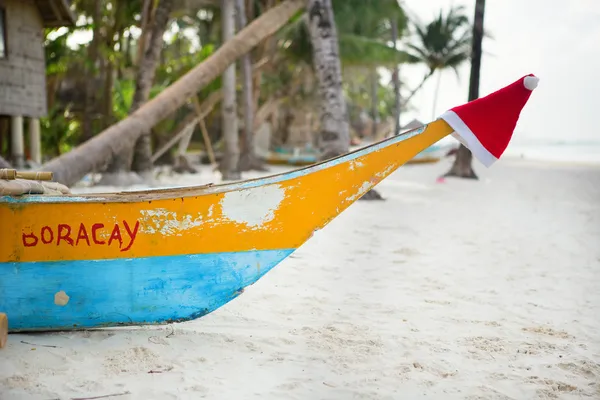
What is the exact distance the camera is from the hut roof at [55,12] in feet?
35.0

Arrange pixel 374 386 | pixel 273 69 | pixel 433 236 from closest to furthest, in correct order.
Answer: pixel 374 386, pixel 433 236, pixel 273 69

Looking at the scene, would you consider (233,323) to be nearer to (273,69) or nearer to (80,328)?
(80,328)

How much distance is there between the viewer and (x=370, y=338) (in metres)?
3.09

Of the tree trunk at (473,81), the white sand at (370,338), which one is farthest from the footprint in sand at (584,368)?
the tree trunk at (473,81)

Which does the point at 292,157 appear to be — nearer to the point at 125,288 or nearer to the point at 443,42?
the point at 443,42

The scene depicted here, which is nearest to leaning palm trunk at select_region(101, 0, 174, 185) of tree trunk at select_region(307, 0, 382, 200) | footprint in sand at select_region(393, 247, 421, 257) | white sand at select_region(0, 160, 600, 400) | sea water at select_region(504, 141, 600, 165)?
tree trunk at select_region(307, 0, 382, 200)

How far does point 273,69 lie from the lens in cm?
1872

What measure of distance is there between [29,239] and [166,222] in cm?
66

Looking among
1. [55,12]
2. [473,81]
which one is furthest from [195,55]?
[473,81]

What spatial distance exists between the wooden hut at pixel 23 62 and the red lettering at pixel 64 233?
8232 mm

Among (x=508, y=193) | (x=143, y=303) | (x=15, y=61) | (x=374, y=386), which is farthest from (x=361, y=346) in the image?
(x=15, y=61)

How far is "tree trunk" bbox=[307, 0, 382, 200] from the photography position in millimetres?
8234

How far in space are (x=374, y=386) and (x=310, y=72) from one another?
17.0m

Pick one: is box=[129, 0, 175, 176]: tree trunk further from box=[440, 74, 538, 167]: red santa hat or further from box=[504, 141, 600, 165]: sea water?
box=[504, 141, 600, 165]: sea water
